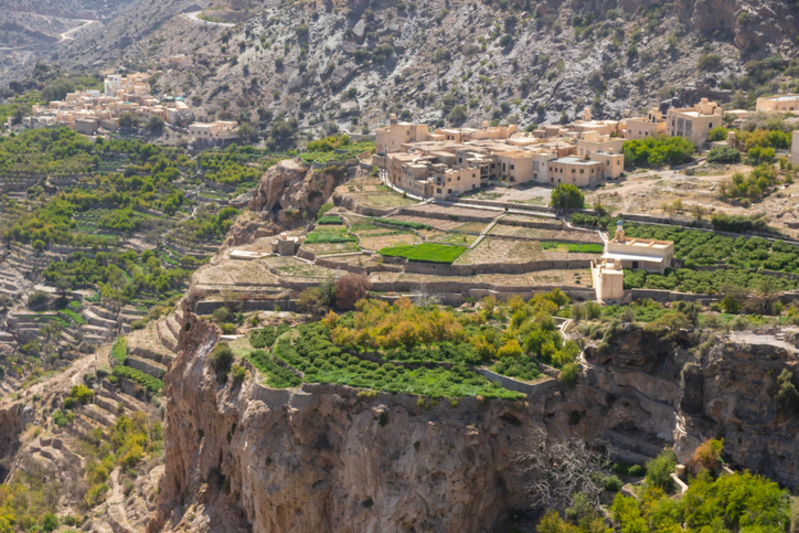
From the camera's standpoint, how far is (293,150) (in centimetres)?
9219

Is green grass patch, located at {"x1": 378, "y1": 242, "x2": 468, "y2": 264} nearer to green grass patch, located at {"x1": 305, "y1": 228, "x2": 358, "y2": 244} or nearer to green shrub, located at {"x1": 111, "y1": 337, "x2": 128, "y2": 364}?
green grass patch, located at {"x1": 305, "y1": 228, "x2": 358, "y2": 244}

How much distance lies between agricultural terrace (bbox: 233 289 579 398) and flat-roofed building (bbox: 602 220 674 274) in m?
4.43

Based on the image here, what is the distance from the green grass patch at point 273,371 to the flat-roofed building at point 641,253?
1579 cm

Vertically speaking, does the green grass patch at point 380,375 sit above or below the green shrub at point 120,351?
above

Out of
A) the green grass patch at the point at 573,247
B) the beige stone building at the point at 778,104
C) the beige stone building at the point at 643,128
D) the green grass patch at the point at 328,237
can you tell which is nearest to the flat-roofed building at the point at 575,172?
the beige stone building at the point at 643,128

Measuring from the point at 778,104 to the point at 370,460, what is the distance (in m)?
46.2

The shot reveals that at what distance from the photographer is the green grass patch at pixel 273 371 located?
32469 millimetres

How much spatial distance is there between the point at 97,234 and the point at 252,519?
163 ft

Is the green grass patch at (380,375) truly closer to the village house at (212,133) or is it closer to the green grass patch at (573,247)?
the green grass patch at (573,247)

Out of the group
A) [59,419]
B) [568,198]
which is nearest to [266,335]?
[59,419]

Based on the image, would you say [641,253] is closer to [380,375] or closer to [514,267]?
[514,267]

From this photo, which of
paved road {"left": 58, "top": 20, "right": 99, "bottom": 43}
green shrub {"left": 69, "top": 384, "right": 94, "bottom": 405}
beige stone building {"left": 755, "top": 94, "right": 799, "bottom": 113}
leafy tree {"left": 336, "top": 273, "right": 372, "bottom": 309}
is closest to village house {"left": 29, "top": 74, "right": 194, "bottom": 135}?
green shrub {"left": 69, "top": 384, "right": 94, "bottom": 405}

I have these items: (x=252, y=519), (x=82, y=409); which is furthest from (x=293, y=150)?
(x=252, y=519)

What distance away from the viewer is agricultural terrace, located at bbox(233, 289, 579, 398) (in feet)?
107
